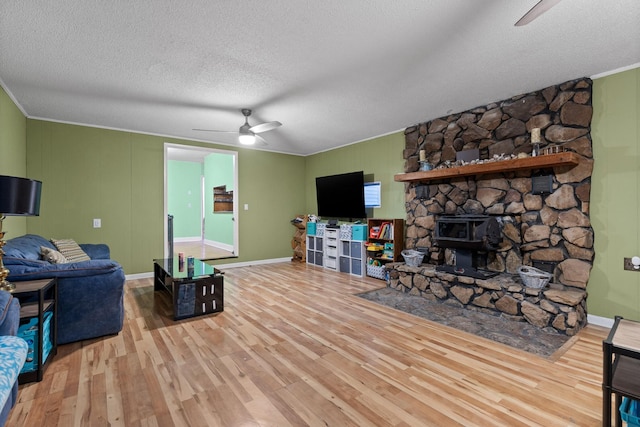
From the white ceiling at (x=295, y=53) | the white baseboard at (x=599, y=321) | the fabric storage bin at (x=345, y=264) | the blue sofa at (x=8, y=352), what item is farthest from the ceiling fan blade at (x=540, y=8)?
the fabric storage bin at (x=345, y=264)

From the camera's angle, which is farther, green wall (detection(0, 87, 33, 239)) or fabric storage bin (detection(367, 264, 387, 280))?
fabric storage bin (detection(367, 264, 387, 280))

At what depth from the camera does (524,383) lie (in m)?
1.94

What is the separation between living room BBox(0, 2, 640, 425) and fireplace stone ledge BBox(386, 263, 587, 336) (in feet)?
0.79

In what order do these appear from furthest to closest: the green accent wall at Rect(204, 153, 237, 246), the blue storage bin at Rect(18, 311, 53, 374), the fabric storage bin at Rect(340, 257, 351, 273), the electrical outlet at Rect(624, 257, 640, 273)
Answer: the green accent wall at Rect(204, 153, 237, 246), the fabric storage bin at Rect(340, 257, 351, 273), the electrical outlet at Rect(624, 257, 640, 273), the blue storage bin at Rect(18, 311, 53, 374)

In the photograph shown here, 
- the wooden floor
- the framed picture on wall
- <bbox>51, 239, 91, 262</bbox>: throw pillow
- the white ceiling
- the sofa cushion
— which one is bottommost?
the wooden floor

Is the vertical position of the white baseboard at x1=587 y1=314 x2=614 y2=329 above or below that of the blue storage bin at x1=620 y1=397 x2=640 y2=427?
below

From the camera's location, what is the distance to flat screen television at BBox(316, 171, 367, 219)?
17.4 ft

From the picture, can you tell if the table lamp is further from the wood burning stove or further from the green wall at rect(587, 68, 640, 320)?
the green wall at rect(587, 68, 640, 320)

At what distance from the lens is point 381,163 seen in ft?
17.1

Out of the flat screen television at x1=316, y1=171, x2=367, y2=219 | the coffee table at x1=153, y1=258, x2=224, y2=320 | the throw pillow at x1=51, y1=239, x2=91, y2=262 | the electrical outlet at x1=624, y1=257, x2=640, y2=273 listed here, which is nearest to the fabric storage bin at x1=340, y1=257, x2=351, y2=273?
the flat screen television at x1=316, y1=171, x2=367, y2=219

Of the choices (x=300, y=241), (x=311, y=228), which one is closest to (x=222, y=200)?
(x=300, y=241)

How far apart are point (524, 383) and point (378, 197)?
142 inches

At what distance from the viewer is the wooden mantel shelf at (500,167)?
291 cm

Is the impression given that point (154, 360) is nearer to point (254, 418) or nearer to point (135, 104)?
point (254, 418)
